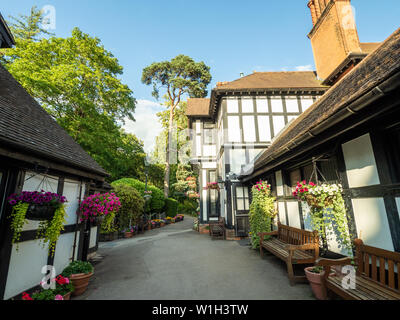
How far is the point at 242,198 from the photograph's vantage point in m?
10.3

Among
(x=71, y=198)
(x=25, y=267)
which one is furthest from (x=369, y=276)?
(x=71, y=198)

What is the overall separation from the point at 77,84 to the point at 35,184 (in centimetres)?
1026

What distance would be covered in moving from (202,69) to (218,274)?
23143 mm

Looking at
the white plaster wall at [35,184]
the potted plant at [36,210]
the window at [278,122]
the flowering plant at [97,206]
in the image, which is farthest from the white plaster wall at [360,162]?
the window at [278,122]

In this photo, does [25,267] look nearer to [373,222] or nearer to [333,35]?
[373,222]

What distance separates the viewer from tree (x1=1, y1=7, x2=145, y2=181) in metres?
10.6

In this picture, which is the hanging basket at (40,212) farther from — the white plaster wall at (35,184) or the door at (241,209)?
the door at (241,209)

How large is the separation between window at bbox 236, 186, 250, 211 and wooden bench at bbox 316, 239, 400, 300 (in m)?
6.70

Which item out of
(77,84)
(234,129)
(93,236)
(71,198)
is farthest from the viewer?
(77,84)

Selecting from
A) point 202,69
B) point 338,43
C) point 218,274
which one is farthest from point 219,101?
point 202,69

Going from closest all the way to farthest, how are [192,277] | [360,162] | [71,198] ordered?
[360,162] → [192,277] → [71,198]

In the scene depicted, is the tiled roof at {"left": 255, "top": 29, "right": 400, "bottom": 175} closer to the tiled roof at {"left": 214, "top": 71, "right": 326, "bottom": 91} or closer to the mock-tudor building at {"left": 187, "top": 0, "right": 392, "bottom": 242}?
the mock-tudor building at {"left": 187, "top": 0, "right": 392, "bottom": 242}

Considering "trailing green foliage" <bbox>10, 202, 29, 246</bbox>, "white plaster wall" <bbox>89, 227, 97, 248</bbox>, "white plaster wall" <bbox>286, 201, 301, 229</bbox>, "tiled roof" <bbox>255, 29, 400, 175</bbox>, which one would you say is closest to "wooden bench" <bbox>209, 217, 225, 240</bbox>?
"tiled roof" <bbox>255, 29, 400, 175</bbox>
